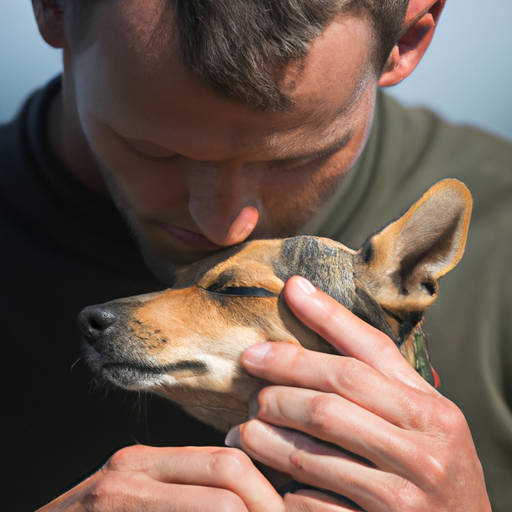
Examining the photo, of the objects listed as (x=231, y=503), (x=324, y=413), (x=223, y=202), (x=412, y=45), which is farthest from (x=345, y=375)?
(x=412, y=45)

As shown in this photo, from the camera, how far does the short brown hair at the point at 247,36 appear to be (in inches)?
38.6

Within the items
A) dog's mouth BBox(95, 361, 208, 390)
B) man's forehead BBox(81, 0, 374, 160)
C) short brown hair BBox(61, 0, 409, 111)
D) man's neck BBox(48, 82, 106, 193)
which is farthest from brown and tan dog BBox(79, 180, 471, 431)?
man's neck BBox(48, 82, 106, 193)

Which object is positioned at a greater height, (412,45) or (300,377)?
(412,45)

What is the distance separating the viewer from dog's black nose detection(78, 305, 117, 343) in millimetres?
1230

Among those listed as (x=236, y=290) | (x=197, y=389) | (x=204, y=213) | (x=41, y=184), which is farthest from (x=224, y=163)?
(x=41, y=184)

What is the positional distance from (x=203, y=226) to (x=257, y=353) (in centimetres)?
28

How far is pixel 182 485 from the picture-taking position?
1110mm

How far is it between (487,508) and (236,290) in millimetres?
637

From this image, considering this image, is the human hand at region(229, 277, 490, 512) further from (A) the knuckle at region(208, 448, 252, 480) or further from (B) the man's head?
(B) the man's head

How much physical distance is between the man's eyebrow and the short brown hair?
0.60 ft

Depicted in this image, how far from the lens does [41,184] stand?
1.71 metres

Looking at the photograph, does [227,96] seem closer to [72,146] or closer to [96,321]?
[96,321]

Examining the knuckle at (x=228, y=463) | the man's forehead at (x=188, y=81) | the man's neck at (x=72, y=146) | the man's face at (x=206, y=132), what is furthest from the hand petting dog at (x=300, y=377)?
the man's neck at (x=72, y=146)

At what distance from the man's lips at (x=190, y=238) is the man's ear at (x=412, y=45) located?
0.53 m
